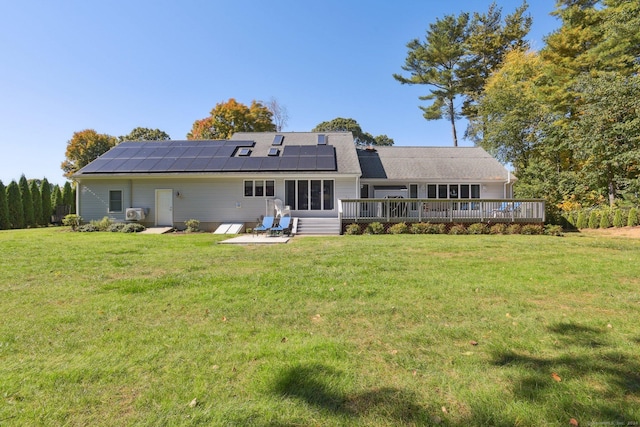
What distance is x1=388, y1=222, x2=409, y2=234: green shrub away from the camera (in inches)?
544

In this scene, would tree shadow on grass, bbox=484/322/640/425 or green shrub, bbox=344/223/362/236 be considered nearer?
tree shadow on grass, bbox=484/322/640/425

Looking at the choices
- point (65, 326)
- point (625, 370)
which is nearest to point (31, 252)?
point (65, 326)

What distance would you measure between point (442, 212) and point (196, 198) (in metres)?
12.9

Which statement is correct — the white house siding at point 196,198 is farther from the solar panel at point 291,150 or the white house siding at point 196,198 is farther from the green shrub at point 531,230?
the green shrub at point 531,230

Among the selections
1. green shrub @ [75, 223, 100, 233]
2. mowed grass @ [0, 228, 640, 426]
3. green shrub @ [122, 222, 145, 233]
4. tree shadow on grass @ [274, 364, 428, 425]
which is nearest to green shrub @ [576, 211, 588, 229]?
mowed grass @ [0, 228, 640, 426]

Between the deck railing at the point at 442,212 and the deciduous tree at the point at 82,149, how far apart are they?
4058cm

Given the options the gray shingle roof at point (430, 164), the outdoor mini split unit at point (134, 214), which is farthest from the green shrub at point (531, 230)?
the outdoor mini split unit at point (134, 214)

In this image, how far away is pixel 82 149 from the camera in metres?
39.6

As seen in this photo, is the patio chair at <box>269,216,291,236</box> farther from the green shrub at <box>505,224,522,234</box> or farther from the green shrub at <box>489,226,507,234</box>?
the green shrub at <box>505,224,522,234</box>

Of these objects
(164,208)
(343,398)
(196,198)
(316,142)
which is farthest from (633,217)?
(164,208)

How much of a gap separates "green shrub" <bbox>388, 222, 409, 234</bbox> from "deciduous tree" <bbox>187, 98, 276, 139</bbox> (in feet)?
86.8

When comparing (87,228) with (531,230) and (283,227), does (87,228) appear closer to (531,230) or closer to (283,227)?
(283,227)

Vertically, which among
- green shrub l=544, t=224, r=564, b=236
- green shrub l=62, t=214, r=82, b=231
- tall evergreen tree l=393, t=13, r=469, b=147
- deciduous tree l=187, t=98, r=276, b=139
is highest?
tall evergreen tree l=393, t=13, r=469, b=147

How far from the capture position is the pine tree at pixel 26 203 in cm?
2028
